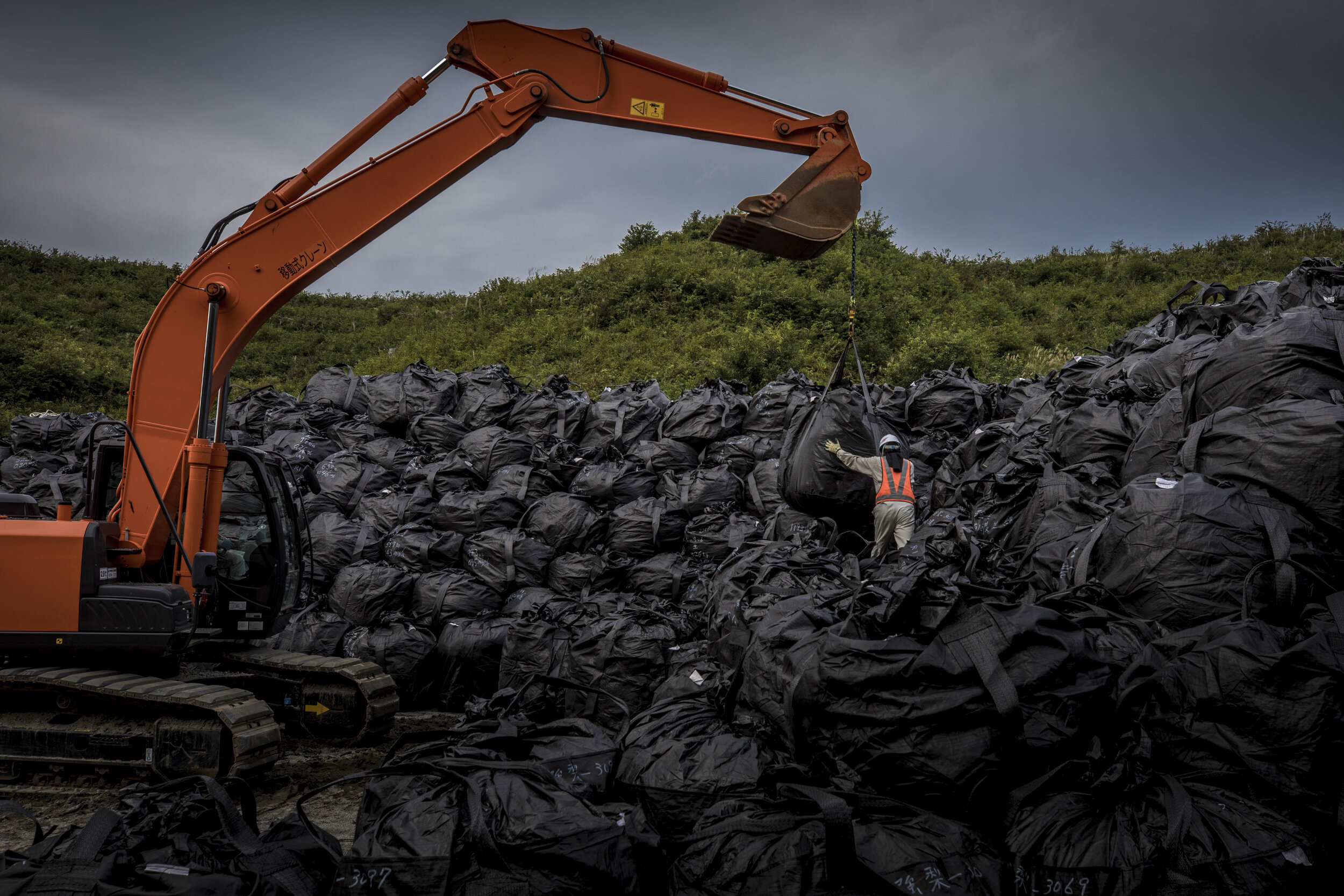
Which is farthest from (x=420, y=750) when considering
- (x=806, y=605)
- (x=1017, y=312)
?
(x=1017, y=312)

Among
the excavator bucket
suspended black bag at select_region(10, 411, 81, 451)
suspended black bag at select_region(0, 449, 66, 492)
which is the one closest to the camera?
the excavator bucket

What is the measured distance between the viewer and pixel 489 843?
197 cm

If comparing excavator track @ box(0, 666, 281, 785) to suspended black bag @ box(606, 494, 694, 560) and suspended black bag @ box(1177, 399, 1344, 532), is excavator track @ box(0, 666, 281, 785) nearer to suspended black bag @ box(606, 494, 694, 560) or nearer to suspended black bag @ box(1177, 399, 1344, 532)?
suspended black bag @ box(606, 494, 694, 560)

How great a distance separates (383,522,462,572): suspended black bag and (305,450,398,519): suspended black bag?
70 centimetres

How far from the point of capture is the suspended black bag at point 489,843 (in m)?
1.97

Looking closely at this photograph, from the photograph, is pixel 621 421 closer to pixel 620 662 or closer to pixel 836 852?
pixel 620 662

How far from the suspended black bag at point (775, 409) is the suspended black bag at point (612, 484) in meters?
0.99

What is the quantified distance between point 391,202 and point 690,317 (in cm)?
1109

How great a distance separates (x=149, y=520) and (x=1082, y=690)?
4058mm

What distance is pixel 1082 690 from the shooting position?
2211 mm

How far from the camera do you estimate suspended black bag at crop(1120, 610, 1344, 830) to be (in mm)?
2168

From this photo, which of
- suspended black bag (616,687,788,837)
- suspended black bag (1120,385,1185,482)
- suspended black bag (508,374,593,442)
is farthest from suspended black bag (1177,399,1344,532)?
suspended black bag (508,374,593,442)

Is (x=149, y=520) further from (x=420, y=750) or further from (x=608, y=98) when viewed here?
(x=608, y=98)

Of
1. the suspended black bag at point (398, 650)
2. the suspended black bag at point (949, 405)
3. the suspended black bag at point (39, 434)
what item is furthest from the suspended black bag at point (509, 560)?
the suspended black bag at point (39, 434)
